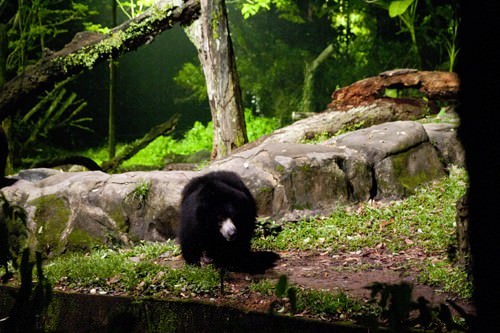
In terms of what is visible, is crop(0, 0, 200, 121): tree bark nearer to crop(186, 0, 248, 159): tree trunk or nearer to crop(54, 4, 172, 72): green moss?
crop(54, 4, 172, 72): green moss

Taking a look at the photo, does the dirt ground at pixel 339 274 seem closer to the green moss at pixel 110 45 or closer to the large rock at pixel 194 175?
the large rock at pixel 194 175

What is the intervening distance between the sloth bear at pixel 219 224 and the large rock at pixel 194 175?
1.03m

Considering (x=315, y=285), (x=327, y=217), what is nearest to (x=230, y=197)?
(x=315, y=285)

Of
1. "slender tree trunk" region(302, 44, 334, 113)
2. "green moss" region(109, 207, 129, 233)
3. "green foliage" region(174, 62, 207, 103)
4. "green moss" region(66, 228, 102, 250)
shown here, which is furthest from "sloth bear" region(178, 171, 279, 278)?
"green foliage" region(174, 62, 207, 103)

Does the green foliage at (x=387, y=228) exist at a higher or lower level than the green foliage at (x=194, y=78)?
lower

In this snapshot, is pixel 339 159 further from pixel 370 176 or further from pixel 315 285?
pixel 315 285

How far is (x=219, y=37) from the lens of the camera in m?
8.02

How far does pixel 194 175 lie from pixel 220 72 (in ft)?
8.34

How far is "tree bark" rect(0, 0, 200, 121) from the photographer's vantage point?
820cm

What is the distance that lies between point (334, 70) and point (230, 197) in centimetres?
1031

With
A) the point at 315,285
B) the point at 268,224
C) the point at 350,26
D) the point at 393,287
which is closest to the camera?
the point at 393,287

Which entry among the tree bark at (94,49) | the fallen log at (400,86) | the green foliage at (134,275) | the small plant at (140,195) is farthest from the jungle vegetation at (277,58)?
the green foliage at (134,275)

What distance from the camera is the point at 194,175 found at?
237 inches

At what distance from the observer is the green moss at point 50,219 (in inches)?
235
